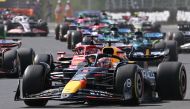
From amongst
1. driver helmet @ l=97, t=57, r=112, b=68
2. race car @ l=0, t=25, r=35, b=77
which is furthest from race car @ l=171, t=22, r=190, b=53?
driver helmet @ l=97, t=57, r=112, b=68

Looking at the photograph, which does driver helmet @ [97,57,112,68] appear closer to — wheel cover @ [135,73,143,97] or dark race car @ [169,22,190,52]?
wheel cover @ [135,73,143,97]

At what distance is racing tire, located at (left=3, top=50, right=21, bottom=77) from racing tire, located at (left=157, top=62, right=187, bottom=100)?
7.15 m

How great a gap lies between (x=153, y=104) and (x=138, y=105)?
1.47 ft

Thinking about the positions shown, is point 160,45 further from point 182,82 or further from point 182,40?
point 182,82

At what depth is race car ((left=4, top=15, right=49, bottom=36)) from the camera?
48.4 meters

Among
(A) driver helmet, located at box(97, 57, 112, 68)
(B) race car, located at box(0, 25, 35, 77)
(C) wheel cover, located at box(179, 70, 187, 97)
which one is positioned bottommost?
(B) race car, located at box(0, 25, 35, 77)

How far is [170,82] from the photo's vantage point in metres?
15.0

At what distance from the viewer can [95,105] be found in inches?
566

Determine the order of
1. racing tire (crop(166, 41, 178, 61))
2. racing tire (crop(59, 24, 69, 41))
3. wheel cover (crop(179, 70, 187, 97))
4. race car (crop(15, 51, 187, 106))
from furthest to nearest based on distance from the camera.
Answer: racing tire (crop(59, 24, 69, 41)) < racing tire (crop(166, 41, 178, 61)) < wheel cover (crop(179, 70, 187, 97)) < race car (crop(15, 51, 187, 106))

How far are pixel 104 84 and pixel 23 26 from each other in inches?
1358

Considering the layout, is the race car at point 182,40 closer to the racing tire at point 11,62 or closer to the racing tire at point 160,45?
the racing tire at point 160,45

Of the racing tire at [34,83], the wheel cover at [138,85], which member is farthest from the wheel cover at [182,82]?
the racing tire at [34,83]

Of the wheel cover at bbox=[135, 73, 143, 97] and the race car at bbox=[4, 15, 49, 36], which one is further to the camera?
the race car at bbox=[4, 15, 49, 36]

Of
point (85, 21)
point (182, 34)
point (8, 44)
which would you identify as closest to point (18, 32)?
point (85, 21)
